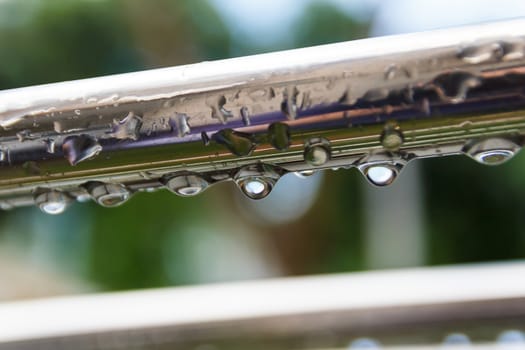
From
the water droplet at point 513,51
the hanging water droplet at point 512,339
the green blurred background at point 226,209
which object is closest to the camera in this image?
the water droplet at point 513,51

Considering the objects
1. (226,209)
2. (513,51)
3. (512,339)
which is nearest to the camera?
(513,51)

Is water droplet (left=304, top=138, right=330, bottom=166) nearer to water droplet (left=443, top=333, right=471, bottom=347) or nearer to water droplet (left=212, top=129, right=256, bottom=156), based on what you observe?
water droplet (left=212, top=129, right=256, bottom=156)

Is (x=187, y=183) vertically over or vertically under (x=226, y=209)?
under

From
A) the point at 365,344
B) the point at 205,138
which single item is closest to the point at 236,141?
the point at 205,138

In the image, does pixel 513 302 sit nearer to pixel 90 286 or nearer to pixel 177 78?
pixel 177 78

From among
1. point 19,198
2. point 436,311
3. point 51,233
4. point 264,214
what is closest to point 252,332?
point 436,311

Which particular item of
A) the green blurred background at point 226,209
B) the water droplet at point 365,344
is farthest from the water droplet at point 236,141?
the green blurred background at point 226,209

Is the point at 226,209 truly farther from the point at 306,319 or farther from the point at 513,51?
the point at 513,51

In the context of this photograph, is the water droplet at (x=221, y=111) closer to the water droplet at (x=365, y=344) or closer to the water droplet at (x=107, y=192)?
the water droplet at (x=107, y=192)
